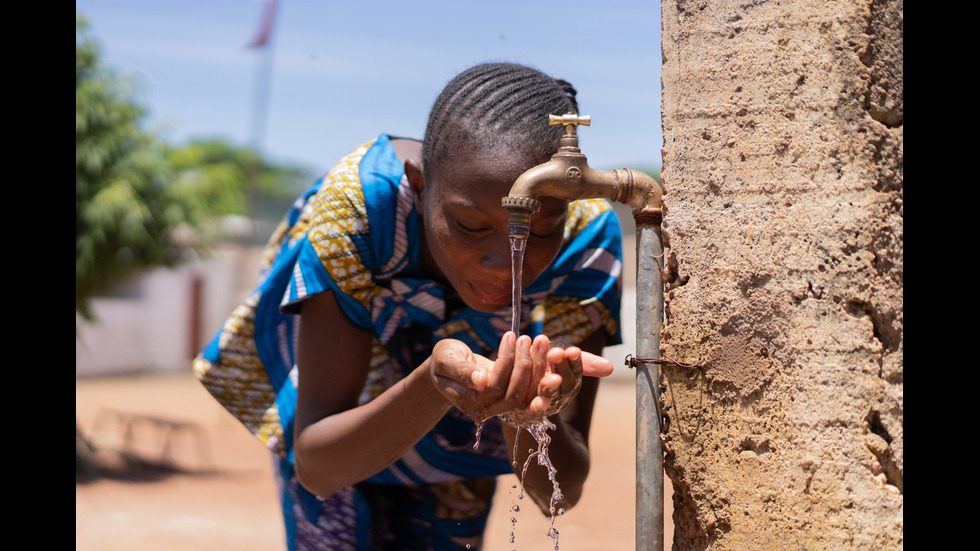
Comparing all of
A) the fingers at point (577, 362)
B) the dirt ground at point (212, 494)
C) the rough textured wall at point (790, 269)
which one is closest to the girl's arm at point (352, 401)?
the fingers at point (577, 362)

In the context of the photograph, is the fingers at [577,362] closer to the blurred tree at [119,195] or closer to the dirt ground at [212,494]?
the dirt ground at [212,494]

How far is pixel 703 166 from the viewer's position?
1551 millimetres

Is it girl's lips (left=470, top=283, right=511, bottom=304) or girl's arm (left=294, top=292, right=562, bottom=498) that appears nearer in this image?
girl's arm (left=294, top=292, right=562, bottom=498)

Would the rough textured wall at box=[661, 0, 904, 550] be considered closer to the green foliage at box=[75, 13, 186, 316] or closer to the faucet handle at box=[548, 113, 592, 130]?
the faucet handle at box=[548, 113, 592, 130]

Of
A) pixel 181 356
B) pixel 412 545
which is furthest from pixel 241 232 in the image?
pixel 412 545

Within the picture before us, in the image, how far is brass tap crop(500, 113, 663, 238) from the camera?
1.58 meters

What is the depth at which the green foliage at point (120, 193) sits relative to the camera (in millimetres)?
7242

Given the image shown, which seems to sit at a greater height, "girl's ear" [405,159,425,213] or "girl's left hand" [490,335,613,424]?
"girl's ear" [405,159,425,213]

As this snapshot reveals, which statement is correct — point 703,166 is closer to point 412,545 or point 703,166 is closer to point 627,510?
point 412,545

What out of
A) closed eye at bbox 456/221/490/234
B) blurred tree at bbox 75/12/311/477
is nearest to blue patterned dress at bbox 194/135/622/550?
closed eye at bbox 456/221/490/234

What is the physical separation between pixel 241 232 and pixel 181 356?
2.80 meters

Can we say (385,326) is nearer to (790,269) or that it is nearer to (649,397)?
(649,397)

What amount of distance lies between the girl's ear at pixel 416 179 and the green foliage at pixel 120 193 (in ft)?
18.2

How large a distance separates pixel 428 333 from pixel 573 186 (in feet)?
3.08
